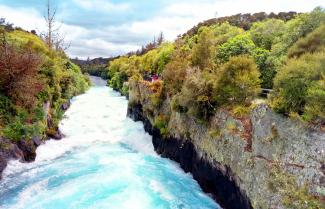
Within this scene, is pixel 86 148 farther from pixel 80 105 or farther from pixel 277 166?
pixel 80 105

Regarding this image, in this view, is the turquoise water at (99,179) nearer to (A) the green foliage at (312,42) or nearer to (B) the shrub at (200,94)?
(B) the shrub at (200,94)

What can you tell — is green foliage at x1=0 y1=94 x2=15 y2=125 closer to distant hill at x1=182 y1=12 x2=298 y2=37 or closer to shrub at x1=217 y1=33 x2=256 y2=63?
shrub at x1=217 y1=33 x2=256 y2=63

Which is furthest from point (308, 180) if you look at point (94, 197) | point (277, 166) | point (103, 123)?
point (103, 123)

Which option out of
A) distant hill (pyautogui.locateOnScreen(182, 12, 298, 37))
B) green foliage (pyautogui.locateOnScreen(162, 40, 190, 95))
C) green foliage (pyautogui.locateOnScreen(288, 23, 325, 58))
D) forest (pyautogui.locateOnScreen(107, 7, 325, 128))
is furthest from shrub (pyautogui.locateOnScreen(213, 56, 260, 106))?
distant hill (pyautogui.locateOnScreen(182, 12, 298, 37))

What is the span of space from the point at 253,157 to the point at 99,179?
32.4 feet

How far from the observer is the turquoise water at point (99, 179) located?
1783cm

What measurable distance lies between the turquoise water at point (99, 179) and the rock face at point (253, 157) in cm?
134

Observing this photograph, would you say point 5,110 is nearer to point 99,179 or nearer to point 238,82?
point 99,179

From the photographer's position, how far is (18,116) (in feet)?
77.3

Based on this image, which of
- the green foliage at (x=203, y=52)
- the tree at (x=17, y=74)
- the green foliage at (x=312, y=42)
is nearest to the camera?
the green foliage at (x=312, y=42)

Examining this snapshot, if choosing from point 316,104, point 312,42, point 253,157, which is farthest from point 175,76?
point 316,104

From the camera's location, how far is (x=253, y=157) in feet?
47.5

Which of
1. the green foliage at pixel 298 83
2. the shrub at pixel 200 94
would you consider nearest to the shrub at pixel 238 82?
the shrub at pixel 200 94

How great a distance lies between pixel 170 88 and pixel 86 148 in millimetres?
8473
